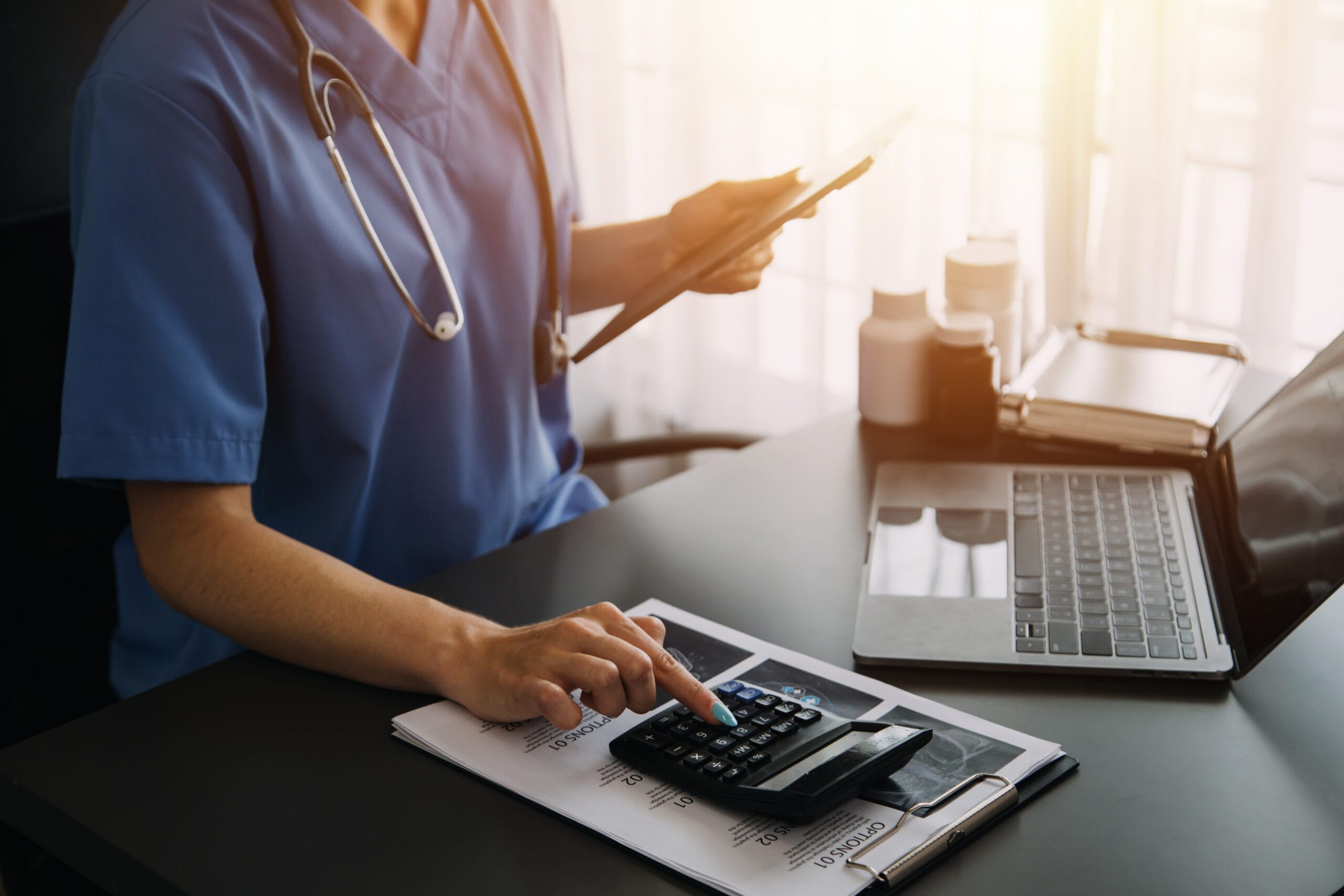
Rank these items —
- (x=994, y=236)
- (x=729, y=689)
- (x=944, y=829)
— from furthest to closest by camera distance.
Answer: (x=994, y=236), (x=729, y=689), (x=944, y=829)

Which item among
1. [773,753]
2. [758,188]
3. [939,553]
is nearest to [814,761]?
[773,753]

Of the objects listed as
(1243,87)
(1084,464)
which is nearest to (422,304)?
(1084,464)

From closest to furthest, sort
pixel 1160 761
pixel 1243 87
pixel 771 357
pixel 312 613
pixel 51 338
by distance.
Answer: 1. pixel 1160 761
2. pixel 312 613
3. pixel 51 338
4. pixel 1243 87
5. pixel 771 357

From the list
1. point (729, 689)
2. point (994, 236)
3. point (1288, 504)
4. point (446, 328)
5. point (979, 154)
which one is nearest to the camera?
point (729, 689)

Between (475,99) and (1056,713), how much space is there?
29.1 inches

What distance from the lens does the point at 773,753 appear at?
2.27 feet

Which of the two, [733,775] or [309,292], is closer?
[733,775]

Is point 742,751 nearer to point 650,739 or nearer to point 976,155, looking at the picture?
point 650,739

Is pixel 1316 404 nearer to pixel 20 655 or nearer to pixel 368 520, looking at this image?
pixel 368 520

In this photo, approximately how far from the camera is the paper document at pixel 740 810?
0.64m

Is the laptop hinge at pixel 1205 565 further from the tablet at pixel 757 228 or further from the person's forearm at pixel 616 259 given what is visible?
the person's forearm at pixel 616 259

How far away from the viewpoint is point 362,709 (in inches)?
31.7

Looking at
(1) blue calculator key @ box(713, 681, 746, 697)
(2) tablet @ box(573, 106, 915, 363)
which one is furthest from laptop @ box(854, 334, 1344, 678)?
(2) tablet @ box(573, 106, 915, 363)

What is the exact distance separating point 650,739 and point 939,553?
34cm
